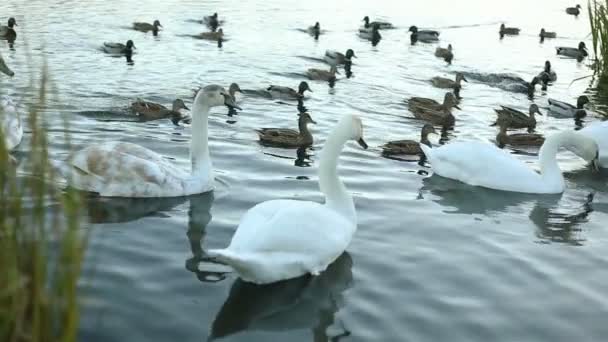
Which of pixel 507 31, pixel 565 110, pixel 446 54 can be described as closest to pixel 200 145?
pixel 565 110

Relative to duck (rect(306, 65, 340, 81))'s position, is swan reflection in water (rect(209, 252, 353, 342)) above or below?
above

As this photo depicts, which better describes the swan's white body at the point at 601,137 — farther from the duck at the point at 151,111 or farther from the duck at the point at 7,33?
the duck at the point at 7,33

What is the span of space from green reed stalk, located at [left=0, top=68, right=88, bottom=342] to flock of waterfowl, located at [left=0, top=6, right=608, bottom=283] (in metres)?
0.17

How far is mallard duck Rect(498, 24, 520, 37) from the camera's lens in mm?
29406

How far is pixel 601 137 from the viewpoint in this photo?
12844 mm

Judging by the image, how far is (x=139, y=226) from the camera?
8.77 meters

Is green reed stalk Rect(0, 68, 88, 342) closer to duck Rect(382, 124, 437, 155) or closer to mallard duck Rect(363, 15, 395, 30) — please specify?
→ duck Rect(382, 124, 437, 155)

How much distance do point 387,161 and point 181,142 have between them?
303 centimetres

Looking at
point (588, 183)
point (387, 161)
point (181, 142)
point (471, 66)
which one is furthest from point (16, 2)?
point (588, 183)

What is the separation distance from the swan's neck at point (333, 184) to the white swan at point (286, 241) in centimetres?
5

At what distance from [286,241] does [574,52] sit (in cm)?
2125

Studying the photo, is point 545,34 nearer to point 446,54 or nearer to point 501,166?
point 446,54

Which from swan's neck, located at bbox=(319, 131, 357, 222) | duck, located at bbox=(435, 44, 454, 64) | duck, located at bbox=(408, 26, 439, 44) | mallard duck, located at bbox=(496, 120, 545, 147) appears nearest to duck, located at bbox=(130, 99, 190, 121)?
mallard duck, located at bbox=(496, 120, 545, 147)

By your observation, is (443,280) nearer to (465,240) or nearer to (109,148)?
(465,240)
